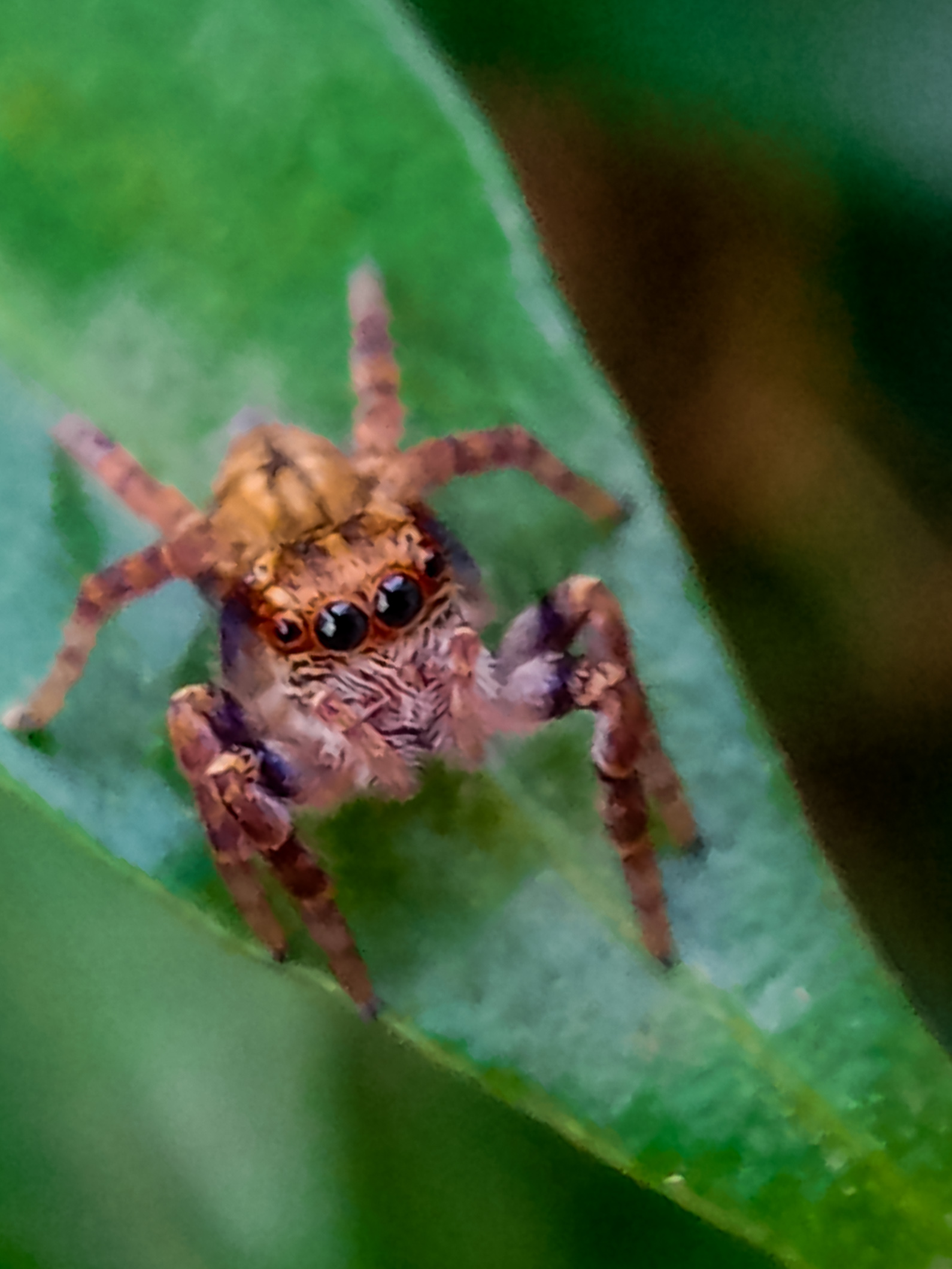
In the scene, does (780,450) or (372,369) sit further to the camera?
(780,450)

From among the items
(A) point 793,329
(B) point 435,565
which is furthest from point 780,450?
(B) point 435,565

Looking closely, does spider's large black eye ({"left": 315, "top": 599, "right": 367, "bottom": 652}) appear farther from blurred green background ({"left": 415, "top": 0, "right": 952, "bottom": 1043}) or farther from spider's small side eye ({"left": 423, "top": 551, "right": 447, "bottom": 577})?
blurred green background ({"left": 415, "top": 0, "right": 952, "bottom": 1043})

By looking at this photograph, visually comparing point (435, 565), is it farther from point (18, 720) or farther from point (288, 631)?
point (18, 720)

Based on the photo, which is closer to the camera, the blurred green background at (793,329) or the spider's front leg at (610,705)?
the spider's front leg at (610,705)

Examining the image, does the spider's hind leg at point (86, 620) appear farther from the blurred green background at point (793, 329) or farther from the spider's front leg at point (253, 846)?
the blurred green background at point (793, 329)

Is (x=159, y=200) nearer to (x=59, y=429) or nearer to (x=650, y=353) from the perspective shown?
(x=59, y=429)

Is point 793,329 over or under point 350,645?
under

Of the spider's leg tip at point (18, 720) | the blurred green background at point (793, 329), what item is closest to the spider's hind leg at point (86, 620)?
the spider's leg tip at point (18, 720)
